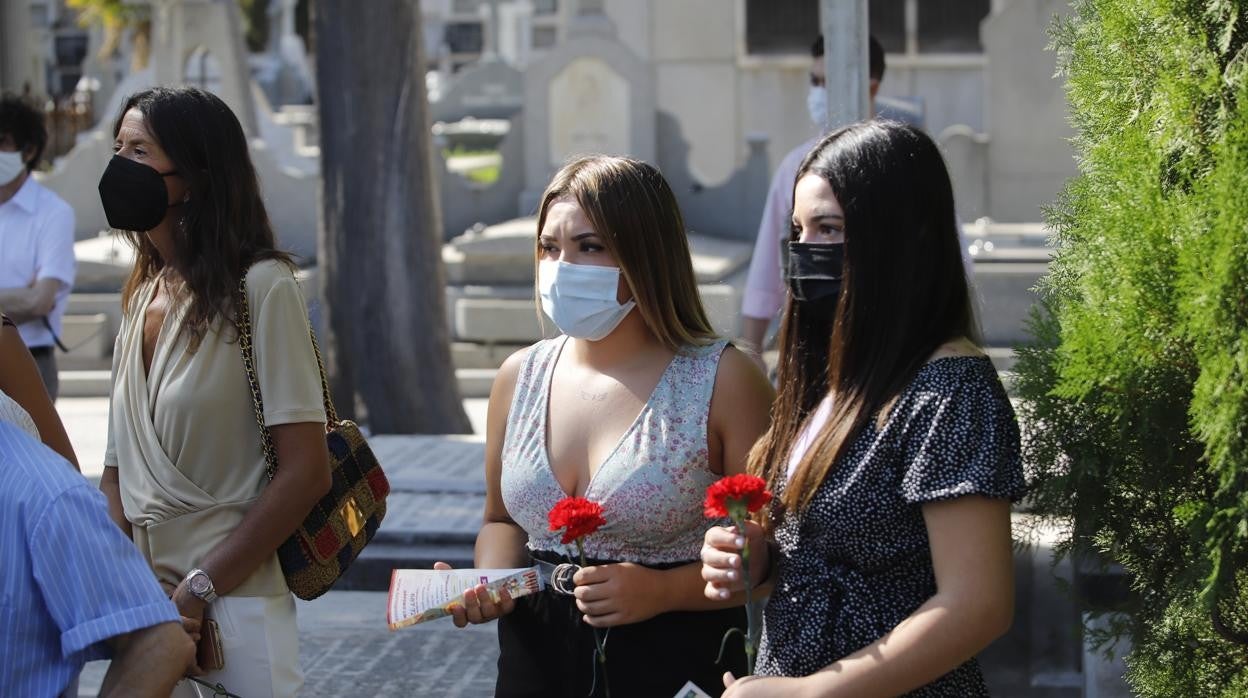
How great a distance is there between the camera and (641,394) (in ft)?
10.4

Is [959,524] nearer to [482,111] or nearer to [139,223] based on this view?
[139,223]

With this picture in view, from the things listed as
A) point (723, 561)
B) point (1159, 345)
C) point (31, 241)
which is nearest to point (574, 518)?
point (723, 561)

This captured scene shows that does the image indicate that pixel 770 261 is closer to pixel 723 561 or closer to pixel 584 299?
pixel 584 299

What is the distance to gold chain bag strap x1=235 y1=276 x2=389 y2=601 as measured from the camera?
337 centimetres

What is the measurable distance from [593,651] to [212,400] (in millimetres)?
970

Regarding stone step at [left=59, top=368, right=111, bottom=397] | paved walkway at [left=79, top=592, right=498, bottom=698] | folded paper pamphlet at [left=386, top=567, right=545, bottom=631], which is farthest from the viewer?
stone step at [left=59, top=368, right=111, bottom=397]

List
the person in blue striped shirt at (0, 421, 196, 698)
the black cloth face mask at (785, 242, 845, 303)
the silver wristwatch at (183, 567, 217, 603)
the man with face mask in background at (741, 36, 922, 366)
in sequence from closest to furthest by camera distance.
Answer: the person in blue striped shirt at (0, 421, 196, 698) → the black cloth face mask at (785, 242, 845, 303) → the silver wristwatch at (183, 567, 217, 603) → the man with face mask in background at (741, 36, 922, 366)

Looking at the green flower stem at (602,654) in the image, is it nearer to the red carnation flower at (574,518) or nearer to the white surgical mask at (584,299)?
the red carnation flower at (574,518)

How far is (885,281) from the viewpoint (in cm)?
248

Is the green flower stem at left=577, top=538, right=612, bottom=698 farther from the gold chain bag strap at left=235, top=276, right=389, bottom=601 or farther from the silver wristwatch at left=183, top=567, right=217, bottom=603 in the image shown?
the silver wristwatch at left=183, top=567, right=217, bottom=603

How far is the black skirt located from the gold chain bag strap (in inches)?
20.4

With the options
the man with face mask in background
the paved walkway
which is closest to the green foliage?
the man with face mask in background

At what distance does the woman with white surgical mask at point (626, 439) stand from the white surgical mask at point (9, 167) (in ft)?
13.6

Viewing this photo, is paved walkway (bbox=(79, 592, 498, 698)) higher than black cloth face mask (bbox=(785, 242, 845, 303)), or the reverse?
black cloth face mask (bbox=(785, 242, 845, 303))
